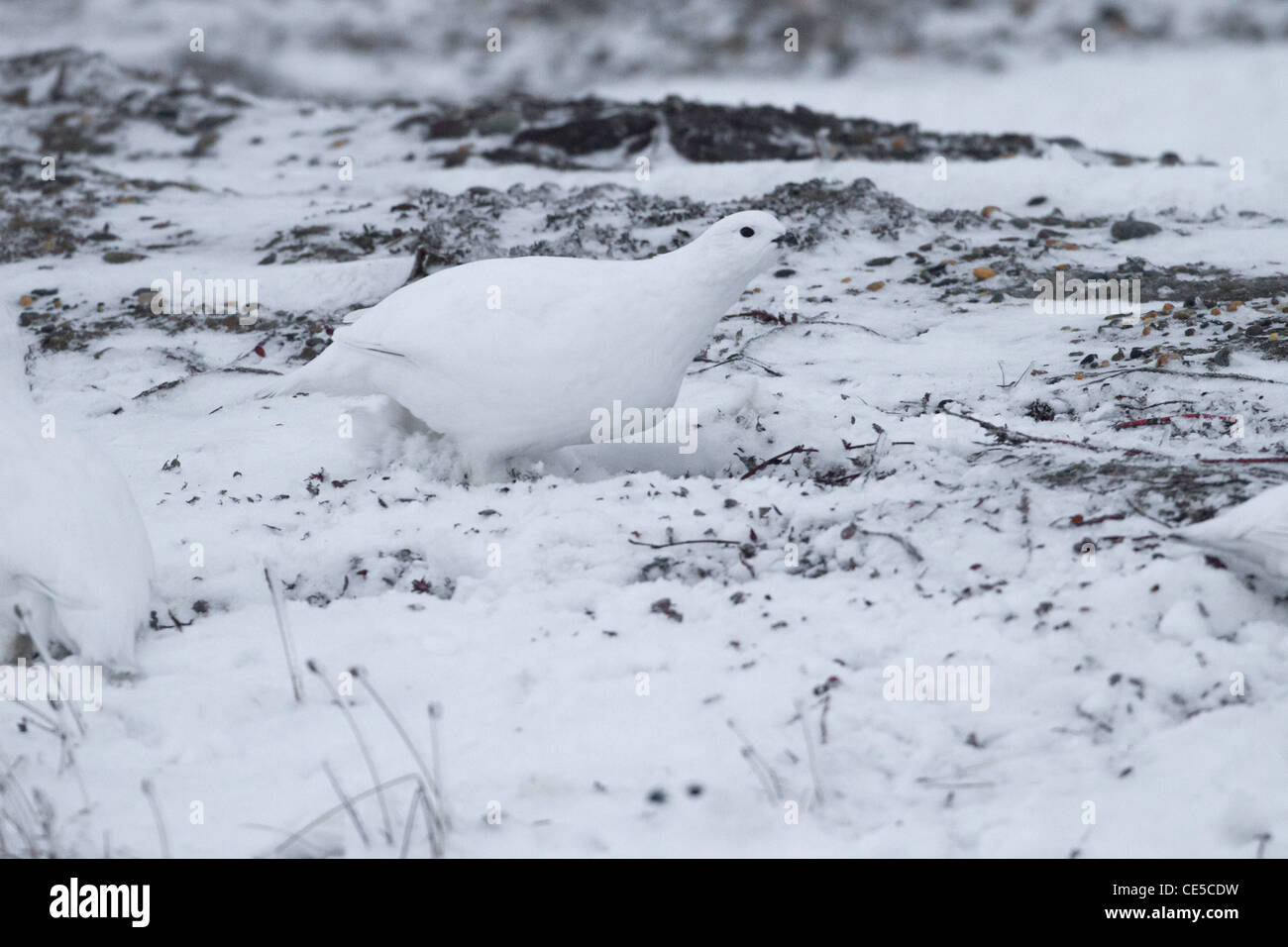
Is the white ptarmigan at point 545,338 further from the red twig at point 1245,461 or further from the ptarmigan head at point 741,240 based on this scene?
the red twig at point 1245,461

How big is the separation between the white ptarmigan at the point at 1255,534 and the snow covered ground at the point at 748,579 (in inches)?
3.8

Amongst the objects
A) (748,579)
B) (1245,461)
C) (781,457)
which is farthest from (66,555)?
(1245,461)

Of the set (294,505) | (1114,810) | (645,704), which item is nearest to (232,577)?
(294,505)

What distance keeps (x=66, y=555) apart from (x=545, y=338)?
145 centimetres

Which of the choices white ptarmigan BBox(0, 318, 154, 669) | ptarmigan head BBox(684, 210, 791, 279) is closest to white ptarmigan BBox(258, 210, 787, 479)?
ptarmigan head BBox(684, 210, 791, 279)

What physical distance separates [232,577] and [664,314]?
4.96 ft

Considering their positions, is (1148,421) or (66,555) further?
(1148,421)

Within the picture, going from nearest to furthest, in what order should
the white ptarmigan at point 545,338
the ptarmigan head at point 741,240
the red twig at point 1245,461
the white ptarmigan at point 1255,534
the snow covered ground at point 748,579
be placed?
the snow covered ground at point 748,579 → the white ptarmigan at point 1255,534 → the red twig at point 1245,461 → the white ptarmigan at point 545,338 → the ptarmigan head at point 741,240

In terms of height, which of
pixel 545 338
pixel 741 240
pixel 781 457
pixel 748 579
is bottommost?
pixel 748 579

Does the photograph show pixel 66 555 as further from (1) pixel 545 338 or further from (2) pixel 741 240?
(2) pixel 741 240

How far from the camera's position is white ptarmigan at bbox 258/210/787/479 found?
3682 millimetres

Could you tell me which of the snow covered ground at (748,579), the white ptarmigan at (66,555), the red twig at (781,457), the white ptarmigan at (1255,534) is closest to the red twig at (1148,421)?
the snow covered ground at (748,579)

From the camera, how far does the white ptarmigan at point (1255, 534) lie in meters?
2.65

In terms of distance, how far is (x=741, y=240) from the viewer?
12.7ft
